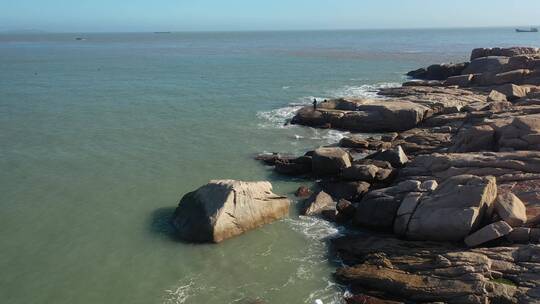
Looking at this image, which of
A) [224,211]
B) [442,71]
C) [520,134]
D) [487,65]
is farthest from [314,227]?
[442,71]

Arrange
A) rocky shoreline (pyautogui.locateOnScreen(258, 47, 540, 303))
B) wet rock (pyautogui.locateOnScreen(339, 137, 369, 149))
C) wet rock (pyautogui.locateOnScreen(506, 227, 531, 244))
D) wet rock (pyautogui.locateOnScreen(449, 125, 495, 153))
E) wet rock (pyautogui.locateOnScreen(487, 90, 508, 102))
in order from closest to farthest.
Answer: rocky shoreline (pyautogui.locateOnScreen(258, 47, 540, 303)), wet rock (pyautogui.locateOnScreen(506, 227, 531, 244)), wet rock (pyautogui.locateOnScreen(449, 125, 495, 153)), wet rock (pyautogui.locateOnScreen(339, 137, 369, 149)), wet rock (pyautogui.locateOnScreen(487, 90, 508, 102))

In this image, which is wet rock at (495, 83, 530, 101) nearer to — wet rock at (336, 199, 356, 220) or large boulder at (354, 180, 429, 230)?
large boulder at (354, 180, 429, 230)

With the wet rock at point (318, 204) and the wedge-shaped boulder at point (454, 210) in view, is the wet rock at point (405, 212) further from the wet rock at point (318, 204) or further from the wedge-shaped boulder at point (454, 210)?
the wet rock at point (318, 204)

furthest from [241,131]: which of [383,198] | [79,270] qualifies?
[79,270]

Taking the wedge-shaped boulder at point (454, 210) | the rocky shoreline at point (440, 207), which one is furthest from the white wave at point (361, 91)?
the wedge-shaped boulder at point (454, 210)

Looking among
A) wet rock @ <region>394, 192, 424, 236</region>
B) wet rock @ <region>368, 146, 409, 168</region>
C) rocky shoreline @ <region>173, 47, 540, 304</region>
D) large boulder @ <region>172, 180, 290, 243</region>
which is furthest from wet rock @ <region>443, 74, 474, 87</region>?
large boulder @ <region>172, 180, 290, 243</region>

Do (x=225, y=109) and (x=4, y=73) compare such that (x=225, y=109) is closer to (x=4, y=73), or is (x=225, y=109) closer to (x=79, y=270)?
(x=79, y=270)
